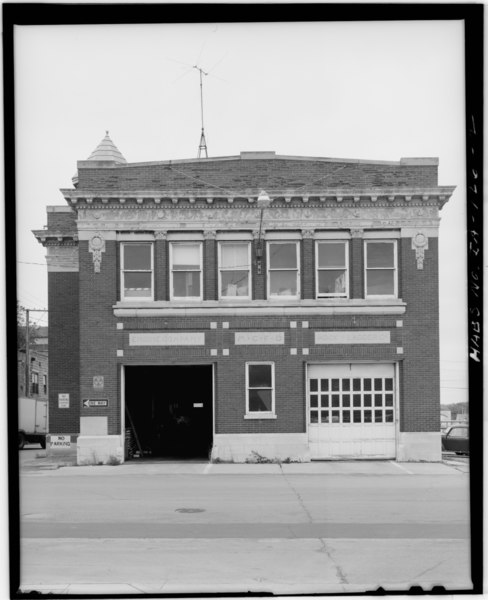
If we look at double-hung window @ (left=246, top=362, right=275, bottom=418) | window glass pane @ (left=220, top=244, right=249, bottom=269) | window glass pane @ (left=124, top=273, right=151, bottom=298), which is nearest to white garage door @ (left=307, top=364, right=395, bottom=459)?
double-hung window @ (left=246, top=362, right=275, bottom=418)

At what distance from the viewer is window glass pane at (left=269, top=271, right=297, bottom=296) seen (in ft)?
84.9

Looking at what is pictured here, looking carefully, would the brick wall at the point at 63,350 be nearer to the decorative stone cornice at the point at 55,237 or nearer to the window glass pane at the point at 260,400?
the decorative stone cornice at the point at 55,237

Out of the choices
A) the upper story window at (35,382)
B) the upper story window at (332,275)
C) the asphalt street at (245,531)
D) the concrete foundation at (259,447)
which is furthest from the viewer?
the upper story window at (35,382)

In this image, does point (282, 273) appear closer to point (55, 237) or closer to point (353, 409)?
point (353, 409)

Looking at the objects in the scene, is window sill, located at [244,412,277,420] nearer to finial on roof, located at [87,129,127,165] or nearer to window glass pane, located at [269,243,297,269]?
window glass pane, located at [269,243,297,269]

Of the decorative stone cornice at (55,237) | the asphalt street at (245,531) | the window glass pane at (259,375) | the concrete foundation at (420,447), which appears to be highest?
the decorative stone cornice at (55,237)

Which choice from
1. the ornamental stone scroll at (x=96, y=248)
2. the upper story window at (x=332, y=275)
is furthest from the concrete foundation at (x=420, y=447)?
the ornamental stone scroll at (x=96, y=248)

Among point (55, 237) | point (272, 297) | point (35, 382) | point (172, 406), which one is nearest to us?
point (272, 297)

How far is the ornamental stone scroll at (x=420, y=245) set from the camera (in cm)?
2559

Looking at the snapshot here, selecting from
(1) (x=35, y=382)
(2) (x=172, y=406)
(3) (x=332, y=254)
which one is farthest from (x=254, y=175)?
(1) (x=35, y=382)

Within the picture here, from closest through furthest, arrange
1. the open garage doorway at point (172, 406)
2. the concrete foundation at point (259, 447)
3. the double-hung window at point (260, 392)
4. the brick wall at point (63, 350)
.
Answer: the concrete foundation at point (259, 447)
the double-hung window at point (260, 392)
the brick wall at point (63, 350)
the open garage doorway at point (172, 406)

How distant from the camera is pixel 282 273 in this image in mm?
25875

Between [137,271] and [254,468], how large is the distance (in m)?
6.49

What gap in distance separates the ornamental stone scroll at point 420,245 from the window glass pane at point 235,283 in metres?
4.83
